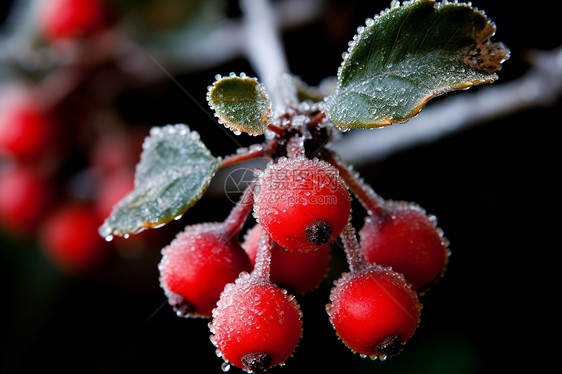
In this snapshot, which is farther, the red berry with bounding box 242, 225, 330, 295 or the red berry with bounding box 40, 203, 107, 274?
the red berry with bounding box 40, 203, 107, 274

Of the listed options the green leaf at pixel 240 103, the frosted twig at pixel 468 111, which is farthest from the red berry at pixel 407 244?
the frosted twig at pixel 468 111

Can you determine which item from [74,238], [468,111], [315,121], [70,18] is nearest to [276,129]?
[315,121]

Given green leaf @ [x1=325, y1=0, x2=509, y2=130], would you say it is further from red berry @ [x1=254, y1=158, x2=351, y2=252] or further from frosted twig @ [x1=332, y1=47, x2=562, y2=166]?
frosted twig @ [x1=332, y1=47, x2=562, y2=166]

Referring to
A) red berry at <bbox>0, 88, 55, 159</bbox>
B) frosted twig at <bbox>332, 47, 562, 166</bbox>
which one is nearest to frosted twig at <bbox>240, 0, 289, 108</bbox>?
frosted twig at <bbox>332, 47, 562, 166</bbox>

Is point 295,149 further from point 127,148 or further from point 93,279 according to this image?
point 93,279

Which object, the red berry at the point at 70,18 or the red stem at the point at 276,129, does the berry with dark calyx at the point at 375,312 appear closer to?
the red stem at the point at 276,129

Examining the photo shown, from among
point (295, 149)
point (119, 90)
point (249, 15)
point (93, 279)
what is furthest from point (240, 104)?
point (93, 279)
